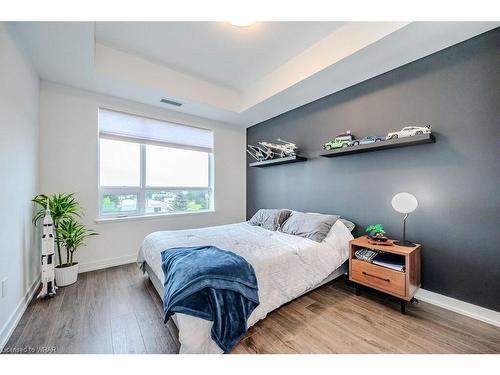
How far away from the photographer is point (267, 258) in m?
1.90

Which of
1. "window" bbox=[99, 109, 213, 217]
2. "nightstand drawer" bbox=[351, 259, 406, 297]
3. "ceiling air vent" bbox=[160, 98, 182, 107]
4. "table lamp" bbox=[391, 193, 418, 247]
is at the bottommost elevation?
"nightstand drawer" bbox=[351, 259, 406, 297]

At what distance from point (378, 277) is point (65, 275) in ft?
11.4

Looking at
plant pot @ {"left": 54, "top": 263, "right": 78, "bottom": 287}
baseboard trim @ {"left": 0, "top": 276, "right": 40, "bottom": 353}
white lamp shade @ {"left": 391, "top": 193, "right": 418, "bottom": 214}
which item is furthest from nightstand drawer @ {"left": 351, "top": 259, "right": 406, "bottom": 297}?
plant pot @ {"left": 54, "top": 263, "right": 78, "bottom": 287}

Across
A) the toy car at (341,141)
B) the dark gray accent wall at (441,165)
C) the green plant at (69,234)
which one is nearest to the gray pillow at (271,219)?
the dark gray accent wall at (441,165)

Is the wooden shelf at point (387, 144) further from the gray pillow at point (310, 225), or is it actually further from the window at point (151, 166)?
the window at point (151, 166)

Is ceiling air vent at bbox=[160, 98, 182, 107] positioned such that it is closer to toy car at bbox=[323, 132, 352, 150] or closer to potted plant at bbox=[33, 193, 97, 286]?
potted plant at bbox=[33, 193, 97, 286]

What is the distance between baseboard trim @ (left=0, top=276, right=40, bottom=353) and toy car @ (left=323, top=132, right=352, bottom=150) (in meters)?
3.56

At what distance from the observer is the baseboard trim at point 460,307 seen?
179 centimetres

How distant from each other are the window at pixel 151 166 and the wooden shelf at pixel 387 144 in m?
2.42

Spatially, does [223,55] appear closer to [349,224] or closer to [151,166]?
[151,166]

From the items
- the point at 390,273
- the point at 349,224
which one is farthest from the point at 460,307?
the point at 349,224

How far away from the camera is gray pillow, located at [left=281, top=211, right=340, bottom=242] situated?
2.48 m
